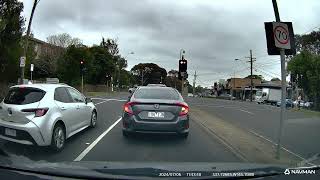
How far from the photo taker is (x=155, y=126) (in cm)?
1165

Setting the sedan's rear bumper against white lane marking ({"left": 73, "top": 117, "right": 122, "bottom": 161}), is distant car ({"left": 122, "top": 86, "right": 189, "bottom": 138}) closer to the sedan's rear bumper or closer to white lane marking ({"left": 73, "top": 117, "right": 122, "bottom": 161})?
the sedan's rear bumper

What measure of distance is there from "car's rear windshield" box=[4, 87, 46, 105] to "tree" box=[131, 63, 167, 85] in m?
121

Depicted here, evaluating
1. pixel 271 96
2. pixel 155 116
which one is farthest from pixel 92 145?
pixel 271 96

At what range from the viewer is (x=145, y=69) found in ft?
462

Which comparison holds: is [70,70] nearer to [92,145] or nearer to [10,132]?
[92,145]

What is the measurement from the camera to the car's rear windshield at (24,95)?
34.0ft

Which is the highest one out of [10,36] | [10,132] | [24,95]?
[10,36]

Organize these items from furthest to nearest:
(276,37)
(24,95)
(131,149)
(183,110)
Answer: (183,110)
(131,149)
(24,95)
(276,37)

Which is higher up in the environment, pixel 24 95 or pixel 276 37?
pixel 276 37

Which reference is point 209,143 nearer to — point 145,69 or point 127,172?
point 127,172

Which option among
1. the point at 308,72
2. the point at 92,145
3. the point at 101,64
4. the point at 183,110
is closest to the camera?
the point at 92,145

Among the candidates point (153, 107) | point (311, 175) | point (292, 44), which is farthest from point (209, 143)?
point (311, 175)

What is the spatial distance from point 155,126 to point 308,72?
5432cm

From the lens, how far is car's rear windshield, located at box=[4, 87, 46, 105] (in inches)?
408
